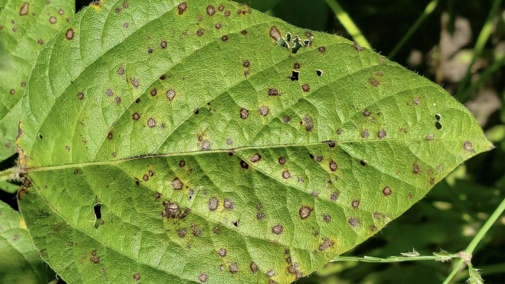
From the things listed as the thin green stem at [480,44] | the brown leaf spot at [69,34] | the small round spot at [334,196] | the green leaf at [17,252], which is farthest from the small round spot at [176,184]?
the thin green stem at [480,44]

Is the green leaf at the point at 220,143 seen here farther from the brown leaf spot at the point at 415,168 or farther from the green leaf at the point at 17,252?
the green leaf at the point at 17,252

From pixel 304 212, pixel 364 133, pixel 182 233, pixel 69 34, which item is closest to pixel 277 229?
pixel 304 212

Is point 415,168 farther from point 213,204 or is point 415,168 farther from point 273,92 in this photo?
point 213,204

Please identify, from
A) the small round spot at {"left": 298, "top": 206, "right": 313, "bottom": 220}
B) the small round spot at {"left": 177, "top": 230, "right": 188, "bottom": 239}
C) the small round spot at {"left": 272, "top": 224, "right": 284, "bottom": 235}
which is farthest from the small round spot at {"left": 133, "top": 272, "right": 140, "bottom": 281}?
the small round spot at {"left": 298, "top": 206, "right": 313, "bottom": 220}

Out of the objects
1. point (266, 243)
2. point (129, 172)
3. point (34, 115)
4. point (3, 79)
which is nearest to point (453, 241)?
point (266, 243)

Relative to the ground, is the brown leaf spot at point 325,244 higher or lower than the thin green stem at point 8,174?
lower

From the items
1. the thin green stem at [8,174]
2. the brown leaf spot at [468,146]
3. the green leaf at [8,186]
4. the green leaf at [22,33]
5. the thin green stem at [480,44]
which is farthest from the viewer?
the thin green stem at [480,44]

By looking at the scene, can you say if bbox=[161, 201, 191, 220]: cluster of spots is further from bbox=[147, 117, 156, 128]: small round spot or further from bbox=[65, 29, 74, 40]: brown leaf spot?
bbox=[65, 29, 74, 40]: brown leaf spot

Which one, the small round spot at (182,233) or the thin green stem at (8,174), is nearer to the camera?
the small round spot at (182,233)
